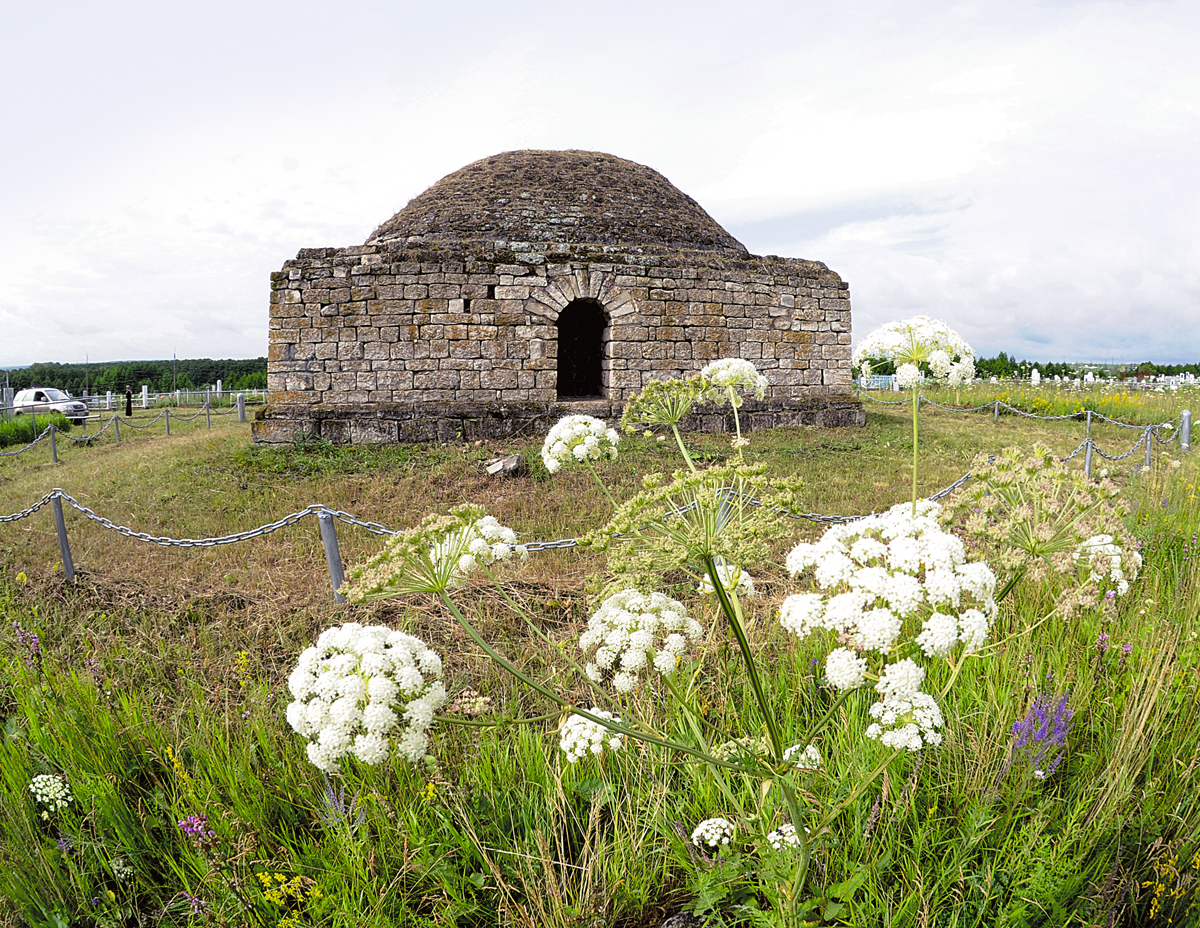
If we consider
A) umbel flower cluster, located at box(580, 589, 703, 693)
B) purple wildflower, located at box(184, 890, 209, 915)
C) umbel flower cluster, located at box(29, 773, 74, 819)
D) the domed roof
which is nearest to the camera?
umbel flower cluster, located at box(580, 589, 703, 693)

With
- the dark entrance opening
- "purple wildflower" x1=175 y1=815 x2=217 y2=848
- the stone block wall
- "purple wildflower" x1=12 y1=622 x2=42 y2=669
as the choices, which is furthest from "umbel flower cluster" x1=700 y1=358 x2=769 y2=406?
the dark entrance opening

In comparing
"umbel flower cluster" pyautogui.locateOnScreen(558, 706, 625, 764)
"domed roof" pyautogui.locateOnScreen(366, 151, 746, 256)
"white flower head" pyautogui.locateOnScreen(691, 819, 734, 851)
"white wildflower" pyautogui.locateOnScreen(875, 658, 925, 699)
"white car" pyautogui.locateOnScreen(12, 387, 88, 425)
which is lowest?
"white flower head" pyautogui.locateOnScreen(691, 819, 734, 851)

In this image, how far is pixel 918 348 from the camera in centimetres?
228

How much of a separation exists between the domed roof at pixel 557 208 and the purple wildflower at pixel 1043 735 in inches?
450

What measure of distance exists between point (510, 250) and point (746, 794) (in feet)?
35.2

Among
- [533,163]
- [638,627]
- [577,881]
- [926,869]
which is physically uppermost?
[533,163]

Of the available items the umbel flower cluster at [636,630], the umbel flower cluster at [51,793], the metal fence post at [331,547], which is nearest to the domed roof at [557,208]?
the metal fence post at [331,547]

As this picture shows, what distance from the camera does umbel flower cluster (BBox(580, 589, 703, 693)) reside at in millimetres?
1806

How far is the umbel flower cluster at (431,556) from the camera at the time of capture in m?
1.63

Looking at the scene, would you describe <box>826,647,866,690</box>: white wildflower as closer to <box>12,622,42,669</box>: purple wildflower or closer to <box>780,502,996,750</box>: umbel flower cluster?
<box>780,502,996,750</box>: umbel flower cluster

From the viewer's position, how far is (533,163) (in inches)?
601

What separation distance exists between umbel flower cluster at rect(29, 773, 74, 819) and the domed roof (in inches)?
406

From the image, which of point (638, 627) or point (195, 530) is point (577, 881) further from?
point (195, 530)

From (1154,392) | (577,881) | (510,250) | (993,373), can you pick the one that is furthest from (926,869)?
(993,373)
